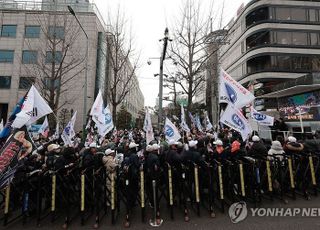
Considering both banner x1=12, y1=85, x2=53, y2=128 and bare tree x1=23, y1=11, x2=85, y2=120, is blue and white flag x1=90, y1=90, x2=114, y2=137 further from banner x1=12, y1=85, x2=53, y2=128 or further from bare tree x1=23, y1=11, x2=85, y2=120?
bare tree x1=23, y1=11, x2=85, y2=120

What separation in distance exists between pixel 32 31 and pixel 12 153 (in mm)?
32801

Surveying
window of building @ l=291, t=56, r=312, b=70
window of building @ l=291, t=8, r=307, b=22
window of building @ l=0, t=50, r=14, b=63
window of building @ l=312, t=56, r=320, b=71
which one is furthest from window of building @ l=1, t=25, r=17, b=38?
window of building @ l=312, t=56, r=320, b=71

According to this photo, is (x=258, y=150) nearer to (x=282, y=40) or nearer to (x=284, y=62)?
(x=284, y=62)

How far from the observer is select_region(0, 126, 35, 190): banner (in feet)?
16.6

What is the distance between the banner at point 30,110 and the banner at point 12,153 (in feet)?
0.59

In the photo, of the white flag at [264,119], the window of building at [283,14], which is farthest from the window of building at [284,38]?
the white flag at [264,119]

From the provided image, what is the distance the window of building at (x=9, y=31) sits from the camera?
3170 cm

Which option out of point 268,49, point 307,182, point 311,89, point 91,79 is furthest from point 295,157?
point 268,49

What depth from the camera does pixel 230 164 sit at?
20.1 ft

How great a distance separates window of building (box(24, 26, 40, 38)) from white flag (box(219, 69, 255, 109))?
106 feet

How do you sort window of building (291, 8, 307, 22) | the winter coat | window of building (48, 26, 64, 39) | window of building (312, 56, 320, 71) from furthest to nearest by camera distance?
window of building (291, 8, 307, 22) → window of building (312, 56, 320, 71) → window of building (48, 26, 64, 39) → the winter coat

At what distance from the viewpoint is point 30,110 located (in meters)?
5.71

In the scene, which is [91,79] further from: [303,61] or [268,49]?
[303,61]

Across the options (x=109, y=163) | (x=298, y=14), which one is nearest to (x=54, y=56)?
(x=109, y=163)
